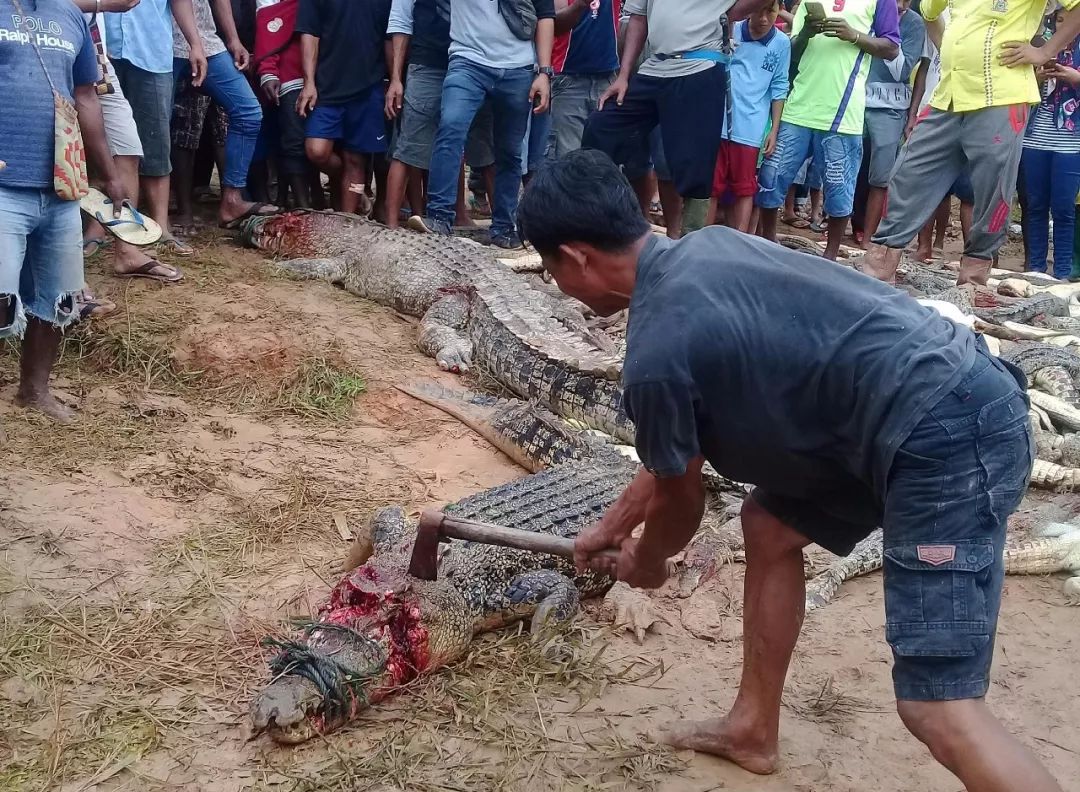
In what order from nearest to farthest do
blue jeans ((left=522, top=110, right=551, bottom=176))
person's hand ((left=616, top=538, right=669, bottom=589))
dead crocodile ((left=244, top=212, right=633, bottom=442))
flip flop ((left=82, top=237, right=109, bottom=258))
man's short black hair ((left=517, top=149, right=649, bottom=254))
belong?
man's short black hair ((left=517, top=149, right=649, bottom=254)) < person's hand ((left=616, top=538, right=669, bottom=589)) < dead crocodile ((left=244, top=212, right=633, bottom=442)) < flip flop ((left=82, top=237, right=109, bottom=258)) < blue jeans ((left=522, top=110, right=551, bottom=176))

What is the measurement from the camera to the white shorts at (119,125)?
4.99 m

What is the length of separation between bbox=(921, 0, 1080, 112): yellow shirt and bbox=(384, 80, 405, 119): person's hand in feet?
11.6

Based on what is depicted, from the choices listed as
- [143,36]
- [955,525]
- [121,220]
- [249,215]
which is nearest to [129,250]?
[121,220]

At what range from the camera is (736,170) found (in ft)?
21.7

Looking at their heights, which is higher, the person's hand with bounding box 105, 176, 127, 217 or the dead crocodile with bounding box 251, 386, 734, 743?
the person's hand with bounding box 105, 176, 127, 217

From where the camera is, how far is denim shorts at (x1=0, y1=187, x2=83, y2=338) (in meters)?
3.60

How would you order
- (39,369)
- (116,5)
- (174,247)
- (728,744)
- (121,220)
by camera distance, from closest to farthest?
1. (728,744)
2. (39,369)
3. (121,220)
4. (116,5)
5. (174,247)

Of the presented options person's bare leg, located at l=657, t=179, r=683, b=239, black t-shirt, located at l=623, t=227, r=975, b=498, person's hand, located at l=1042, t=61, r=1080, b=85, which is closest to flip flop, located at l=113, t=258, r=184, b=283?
person's bare leg, located at l=657, t=179, r=683, b=239

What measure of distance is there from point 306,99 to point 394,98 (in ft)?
1.98

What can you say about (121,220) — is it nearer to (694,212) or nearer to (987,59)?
(694,212)

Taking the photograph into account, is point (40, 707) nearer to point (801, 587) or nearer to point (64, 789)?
point (64, 789)

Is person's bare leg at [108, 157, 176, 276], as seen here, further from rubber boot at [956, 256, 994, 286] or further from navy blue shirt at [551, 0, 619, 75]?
rubber boot at [956, 256, 994, 286]

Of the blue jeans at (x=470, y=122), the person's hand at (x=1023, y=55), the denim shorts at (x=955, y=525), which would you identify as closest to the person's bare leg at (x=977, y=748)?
the denim shorts at (x=955, y=525)

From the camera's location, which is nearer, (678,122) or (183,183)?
(678,122)
